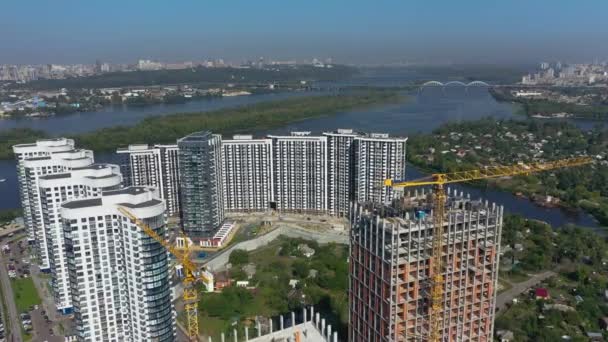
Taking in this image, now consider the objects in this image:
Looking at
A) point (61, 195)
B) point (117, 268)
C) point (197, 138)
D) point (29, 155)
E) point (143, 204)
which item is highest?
point (197, 138)

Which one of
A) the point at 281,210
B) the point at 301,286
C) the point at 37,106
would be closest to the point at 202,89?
the point at 37,106

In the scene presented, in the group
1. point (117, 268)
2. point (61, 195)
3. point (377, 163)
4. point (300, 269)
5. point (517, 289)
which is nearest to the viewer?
point (117, 268)

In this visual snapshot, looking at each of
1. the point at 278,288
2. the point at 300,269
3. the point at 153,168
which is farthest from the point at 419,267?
the point at 153,168

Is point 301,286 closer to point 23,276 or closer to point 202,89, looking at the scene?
point 23,276

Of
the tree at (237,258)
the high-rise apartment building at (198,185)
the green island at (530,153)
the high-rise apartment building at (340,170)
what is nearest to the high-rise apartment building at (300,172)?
the high-rise apartment building at (340,170)

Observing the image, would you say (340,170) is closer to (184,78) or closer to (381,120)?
(381,120)

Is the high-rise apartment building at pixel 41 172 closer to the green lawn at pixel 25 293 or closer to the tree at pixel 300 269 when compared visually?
the green lawn at pixel 25 293
